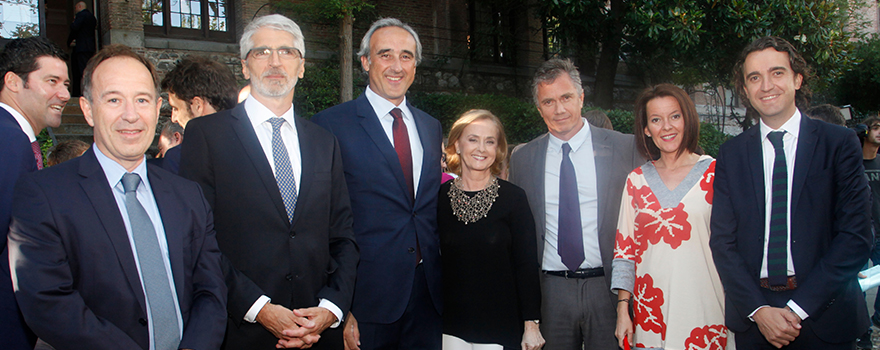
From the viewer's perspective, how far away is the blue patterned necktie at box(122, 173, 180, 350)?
1.91m

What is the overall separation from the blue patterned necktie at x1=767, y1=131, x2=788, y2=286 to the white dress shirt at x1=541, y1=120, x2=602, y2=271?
87 centimetres

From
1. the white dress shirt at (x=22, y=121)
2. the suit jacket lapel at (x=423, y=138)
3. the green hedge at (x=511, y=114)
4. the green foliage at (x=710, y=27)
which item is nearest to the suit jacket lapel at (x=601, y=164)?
the suit jacket lapel at (x=423, y=138)

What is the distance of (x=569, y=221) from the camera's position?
3.04 m

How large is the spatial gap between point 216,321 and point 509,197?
5.31 ft

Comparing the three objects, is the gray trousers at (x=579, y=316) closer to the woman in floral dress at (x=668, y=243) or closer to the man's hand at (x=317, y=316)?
the woman in floral dress at (x=668, y=243)

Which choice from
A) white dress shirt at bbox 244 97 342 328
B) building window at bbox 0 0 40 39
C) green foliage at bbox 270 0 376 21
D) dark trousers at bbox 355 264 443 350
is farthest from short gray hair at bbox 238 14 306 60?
building window at bbox 0 0 40 39

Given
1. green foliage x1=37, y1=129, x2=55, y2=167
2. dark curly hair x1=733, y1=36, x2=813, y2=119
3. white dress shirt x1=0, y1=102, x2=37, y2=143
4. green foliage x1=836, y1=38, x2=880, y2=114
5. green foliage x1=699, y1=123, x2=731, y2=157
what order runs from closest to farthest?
dark curly hair x1=733, y1=36, x2=813, y2=119 → white dress shirt x1=0, y1=102, x2=37, y2=143 → green foliage x1=37, y1=129, x2=55, y2=167 → green foliage x1=699, y1=123, x2=731, y2=157 → green foliage x1=836, y1=38, x2=880, y2=114

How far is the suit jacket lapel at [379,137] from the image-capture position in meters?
2.83

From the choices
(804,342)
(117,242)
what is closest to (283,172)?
(117,242)

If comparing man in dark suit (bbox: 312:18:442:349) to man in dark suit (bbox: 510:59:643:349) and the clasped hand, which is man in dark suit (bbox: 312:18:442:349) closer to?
the clasped hand

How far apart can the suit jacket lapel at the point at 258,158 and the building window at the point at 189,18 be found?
904 cm

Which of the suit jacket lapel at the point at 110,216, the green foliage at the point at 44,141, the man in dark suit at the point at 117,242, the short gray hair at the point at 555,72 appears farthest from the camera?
the green foliage at the point at 44,141

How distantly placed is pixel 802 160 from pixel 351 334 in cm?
225

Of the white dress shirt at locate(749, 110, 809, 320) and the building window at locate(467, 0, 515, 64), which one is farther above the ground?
the building window at locate(467, 0, 515, 64)
